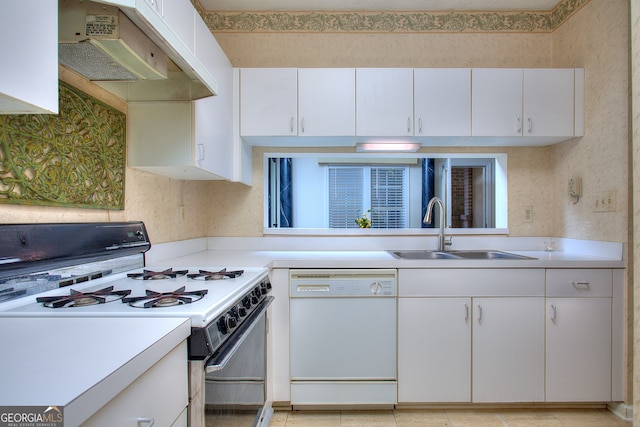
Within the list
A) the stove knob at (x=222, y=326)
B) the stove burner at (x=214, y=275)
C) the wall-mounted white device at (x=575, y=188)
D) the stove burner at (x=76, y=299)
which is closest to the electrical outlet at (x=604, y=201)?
the wall-mounted white device at (x=575, y=188)

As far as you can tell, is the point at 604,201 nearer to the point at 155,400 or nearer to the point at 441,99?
the point at 441,99

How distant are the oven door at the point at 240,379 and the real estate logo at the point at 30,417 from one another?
0.47m

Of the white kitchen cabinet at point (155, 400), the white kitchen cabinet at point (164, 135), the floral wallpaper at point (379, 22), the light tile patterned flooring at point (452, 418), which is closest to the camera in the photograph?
the white kitchen cabinet at point (155, 400)

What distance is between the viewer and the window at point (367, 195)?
15.7ft

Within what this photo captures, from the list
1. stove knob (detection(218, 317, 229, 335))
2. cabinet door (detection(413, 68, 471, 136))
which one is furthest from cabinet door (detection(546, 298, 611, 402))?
stove knob (detection(218, 317, 229, 335))

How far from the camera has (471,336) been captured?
1993 mm

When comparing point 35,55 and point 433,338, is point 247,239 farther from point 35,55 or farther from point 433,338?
point 35,55

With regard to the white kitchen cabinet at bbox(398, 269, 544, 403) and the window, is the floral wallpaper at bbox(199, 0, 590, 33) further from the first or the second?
the window

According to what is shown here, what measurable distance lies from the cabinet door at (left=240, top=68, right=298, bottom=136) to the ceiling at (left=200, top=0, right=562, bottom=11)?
60 cm

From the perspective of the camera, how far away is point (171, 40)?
1.12 meters

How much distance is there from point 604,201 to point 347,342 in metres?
1.81

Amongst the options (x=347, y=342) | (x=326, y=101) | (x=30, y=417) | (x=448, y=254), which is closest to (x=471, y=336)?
(x=448, y=254)

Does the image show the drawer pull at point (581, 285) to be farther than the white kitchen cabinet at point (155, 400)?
Yes

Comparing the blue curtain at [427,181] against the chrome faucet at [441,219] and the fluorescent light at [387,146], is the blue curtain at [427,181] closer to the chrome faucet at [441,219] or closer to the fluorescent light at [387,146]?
the chrome faucet at [441,219]
